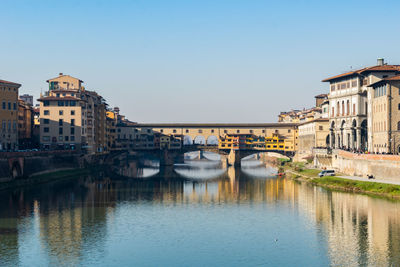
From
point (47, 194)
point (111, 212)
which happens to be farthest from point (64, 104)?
point (111, 212)

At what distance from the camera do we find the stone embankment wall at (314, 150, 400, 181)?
75956 mm

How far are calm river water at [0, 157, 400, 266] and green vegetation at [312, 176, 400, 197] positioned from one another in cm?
285

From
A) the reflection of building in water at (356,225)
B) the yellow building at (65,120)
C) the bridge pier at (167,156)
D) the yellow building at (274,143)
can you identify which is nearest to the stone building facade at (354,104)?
the reflection of building in water at (356,225)

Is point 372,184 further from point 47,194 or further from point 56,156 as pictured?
point 56,156

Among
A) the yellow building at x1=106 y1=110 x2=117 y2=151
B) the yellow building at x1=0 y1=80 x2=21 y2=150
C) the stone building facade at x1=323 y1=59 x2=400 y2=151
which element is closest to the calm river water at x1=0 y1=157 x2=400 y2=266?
Result: the stone building facade at x1=323 y1=59 x2=400 y2=151

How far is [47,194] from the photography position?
80.4 metres

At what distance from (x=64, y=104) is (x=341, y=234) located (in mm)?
88593

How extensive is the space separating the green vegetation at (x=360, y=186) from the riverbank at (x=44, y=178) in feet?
161

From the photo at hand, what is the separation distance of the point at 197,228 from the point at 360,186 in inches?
1267

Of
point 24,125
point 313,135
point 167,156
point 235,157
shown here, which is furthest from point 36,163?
point 235,157

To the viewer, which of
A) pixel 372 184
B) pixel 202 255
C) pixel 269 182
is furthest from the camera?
pixel 269 182

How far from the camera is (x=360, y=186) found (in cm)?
7631

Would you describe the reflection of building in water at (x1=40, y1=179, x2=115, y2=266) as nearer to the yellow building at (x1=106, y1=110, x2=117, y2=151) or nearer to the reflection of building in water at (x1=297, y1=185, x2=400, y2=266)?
the reflection of building in water at (x1=297, y1=185, x2=400, y2=266)

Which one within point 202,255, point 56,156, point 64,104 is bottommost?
point 202,255
